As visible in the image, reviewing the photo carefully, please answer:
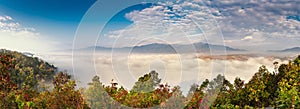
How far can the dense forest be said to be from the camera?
6.10 metres

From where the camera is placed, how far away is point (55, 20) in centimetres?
1902

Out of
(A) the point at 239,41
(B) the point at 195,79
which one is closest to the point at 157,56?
(B) the point at 195,79

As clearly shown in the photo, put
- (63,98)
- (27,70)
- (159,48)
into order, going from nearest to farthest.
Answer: (159,48)
(63,98)
(27,70)

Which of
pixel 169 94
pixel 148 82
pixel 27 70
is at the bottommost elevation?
pixel 169 94

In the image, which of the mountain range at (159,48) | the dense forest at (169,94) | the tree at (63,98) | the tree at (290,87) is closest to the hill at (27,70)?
the dense forest at (169,94)

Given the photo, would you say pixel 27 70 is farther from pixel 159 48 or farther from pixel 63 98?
pixel 159 48

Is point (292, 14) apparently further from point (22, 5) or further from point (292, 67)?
point (22, 5)

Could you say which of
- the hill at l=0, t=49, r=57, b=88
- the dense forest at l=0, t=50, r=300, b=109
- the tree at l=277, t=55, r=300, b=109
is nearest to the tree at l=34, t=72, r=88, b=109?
the dense forest at l=0, t=50, r=300, b=109

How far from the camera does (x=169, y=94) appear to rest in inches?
279

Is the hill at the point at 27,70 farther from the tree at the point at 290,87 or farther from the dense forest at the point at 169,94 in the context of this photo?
the tree at the point at 290,87

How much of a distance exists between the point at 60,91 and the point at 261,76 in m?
3.89

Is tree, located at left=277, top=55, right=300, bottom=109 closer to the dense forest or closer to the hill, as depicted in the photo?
the dense forest

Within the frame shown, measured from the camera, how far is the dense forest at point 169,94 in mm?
6095

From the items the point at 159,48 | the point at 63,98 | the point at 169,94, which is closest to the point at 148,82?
the point at 169,94
